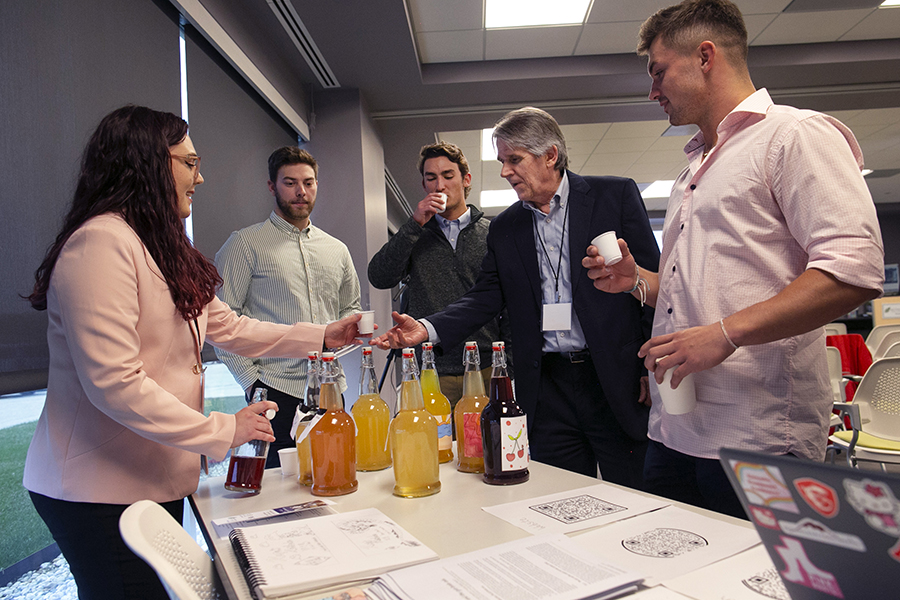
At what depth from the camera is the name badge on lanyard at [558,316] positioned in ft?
5.69

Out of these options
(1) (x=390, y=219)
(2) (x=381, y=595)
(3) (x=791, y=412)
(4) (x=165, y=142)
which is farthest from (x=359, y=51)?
(1) (x=390, y=219)

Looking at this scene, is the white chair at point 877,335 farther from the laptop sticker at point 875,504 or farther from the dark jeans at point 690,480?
the laptop sticker at point 875,504

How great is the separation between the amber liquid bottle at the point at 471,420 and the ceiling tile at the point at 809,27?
4136mm

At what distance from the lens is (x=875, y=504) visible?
0.38m

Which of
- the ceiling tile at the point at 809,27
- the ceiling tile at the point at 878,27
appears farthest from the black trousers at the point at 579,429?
the ceiling tile at the point at 878,27

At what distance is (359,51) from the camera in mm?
3988

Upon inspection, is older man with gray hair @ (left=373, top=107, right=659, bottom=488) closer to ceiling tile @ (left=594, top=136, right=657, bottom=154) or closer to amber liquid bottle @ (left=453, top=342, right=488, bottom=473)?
amber liquid bottle @ (left=453, top=342, right=488, bottom=473)

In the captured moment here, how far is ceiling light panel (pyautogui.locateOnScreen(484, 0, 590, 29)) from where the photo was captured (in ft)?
12.4

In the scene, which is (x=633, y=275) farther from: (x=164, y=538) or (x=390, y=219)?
(x=390, y=219)

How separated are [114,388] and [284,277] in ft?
5.01

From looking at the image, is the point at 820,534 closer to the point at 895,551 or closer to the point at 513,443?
the point at 895,551

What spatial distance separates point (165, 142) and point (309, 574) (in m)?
1.05

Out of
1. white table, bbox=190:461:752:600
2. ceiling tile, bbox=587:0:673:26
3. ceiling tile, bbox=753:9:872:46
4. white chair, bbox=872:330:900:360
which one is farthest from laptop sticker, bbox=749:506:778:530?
white chair, bbox=872:330:900:360

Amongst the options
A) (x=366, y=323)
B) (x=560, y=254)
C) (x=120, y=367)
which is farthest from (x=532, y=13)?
(x=120, y=367)
